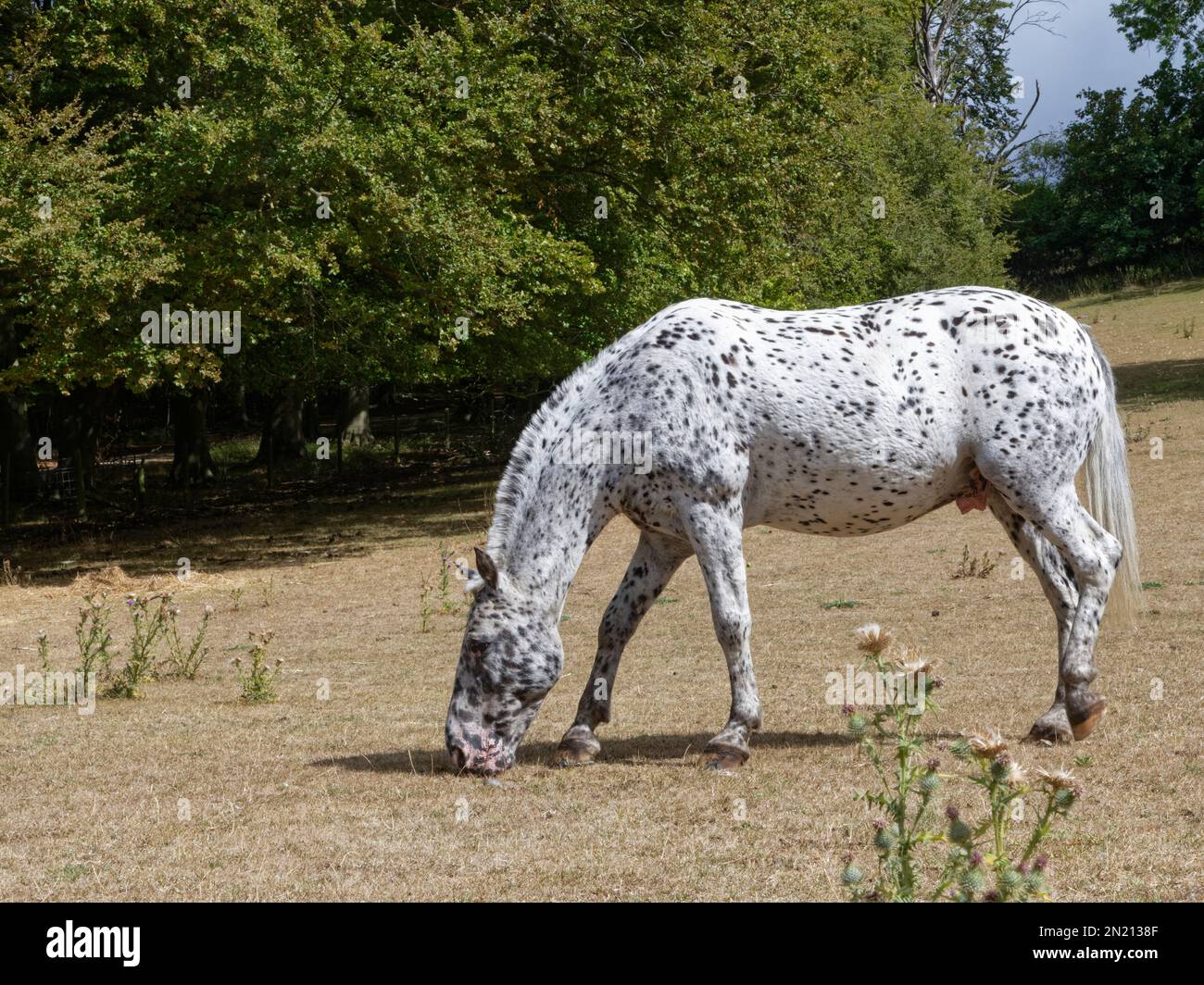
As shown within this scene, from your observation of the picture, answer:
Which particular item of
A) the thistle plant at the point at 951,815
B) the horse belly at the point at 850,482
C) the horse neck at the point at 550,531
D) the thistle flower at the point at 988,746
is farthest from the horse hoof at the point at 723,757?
the thistle flower at the point at 988,746

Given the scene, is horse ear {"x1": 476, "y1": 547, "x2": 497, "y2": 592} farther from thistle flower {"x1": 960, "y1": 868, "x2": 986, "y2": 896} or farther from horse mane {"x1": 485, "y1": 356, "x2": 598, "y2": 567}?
thistle flower {"x1": 960, "y1": 868, "x2": 986, "y2": 896}

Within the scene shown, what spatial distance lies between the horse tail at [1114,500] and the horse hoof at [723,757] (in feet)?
8.85

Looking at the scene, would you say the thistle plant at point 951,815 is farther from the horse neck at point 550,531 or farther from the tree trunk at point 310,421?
the tree trunk at point 310,421

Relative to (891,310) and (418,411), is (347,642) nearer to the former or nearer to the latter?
(891,310)

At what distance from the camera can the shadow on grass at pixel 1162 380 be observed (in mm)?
29359

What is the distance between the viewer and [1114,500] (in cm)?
853

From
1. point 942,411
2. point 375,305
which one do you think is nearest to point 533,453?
point 942,411

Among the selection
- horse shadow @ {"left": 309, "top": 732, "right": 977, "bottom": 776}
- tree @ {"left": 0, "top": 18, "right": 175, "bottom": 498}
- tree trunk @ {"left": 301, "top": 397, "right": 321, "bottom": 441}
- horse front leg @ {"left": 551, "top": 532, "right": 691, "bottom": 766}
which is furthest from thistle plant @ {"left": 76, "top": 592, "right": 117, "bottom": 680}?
tree trunk @ {"left": 301, "top": 397, "right": 321, "bottom": 441}

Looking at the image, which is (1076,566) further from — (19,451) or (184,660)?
(19,451)

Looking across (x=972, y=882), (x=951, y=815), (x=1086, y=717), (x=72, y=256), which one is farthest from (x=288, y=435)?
(x=972, y=882)

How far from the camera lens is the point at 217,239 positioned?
18688 millimetres

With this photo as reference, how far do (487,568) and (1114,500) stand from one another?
13.3 ft

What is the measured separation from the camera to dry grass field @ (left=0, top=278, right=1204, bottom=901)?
5.72 meters

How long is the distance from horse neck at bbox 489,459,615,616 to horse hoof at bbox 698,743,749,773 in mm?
1165
